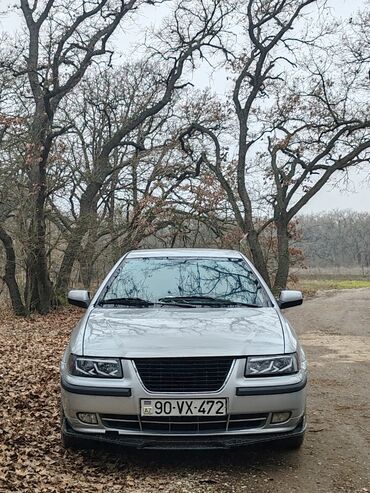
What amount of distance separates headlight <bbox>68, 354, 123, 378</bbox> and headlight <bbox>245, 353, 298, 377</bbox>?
922 millimetres

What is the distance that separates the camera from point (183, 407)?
13.3ft

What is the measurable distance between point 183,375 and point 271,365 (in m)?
0.64

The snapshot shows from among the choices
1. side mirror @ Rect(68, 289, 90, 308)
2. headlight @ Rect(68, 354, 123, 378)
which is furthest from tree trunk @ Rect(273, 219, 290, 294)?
headlight @ Rect(68, 354, 123, 378)

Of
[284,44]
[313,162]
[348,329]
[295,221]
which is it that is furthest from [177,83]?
[348,329]

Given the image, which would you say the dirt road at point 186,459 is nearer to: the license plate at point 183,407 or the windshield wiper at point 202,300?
the license plate at point 183,407

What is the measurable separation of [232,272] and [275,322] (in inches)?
44.2

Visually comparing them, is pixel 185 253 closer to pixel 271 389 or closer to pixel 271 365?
pixel 271 365

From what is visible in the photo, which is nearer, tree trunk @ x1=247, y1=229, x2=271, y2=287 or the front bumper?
the front bumper

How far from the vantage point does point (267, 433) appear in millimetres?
4203

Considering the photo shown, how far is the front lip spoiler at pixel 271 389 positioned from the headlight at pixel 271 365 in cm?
10

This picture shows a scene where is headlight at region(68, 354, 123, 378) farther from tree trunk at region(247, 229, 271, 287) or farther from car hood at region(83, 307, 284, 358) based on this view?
tree trunk at region(247, 229, 271, 287)

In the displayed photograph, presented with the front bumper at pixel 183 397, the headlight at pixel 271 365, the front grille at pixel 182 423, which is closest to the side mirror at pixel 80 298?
the front bumper at pixel 183 397

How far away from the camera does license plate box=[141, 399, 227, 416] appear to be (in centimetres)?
404

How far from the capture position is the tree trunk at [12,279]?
19203 millimetres
